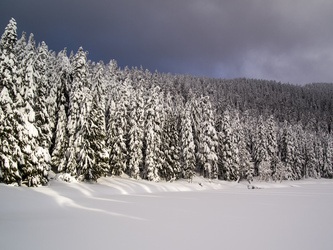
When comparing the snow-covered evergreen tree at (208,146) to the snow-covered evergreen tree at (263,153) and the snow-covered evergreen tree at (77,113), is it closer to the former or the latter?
the snow-covered evergreen tree at (263,153)

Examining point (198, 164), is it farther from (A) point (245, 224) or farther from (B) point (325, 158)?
(B) point (325, 158)

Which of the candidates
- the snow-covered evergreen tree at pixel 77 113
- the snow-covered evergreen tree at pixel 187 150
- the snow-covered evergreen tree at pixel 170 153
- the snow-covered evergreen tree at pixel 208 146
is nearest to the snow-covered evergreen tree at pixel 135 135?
the snow-covered evergreen tree at pixel 170 153

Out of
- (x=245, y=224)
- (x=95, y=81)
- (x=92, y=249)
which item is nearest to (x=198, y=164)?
(x=95, y=81)

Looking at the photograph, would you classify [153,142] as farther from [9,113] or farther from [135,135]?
[9,113]

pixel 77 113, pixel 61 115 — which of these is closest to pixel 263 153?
pixel 77 113

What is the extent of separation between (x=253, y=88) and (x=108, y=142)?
178 meters

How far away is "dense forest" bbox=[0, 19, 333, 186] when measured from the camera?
793 inches

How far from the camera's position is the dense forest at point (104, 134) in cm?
2014

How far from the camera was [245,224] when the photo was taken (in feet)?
29.1

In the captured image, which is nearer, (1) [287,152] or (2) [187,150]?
(2) [187,150]

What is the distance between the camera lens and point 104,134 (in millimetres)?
30500

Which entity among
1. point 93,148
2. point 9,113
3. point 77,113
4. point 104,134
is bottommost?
point 93,148

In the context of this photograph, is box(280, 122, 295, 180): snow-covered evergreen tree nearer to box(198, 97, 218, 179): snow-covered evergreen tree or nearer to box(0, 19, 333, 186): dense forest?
box(0, 19, 333, 186): dense forest

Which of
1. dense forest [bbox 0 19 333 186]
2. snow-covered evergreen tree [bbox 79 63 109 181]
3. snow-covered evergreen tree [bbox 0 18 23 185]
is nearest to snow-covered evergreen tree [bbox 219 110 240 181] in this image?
dense forest [bbox 0 19 333 186]
